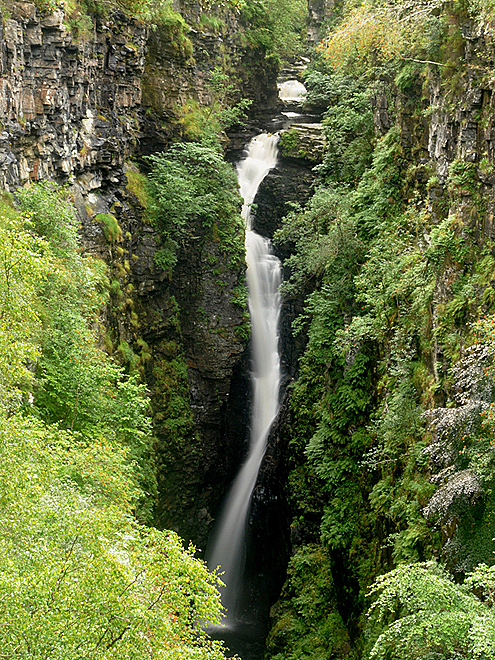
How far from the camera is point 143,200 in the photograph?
22141 mm

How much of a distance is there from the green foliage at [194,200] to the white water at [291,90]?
10021 millimetres

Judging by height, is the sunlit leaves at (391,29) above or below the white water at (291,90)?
below

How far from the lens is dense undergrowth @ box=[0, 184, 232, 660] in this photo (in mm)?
5918

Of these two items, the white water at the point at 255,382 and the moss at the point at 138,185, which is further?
the white water at the point at 255,382

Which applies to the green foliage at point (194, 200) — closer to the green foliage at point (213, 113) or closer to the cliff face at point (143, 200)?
the cliff face at point (143, 200)

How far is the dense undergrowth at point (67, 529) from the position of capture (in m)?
5.92

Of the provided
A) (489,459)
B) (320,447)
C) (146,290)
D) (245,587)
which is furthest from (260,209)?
(489,459)

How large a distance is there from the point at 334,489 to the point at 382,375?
3.90m

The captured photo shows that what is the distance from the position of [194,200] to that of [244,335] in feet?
18.9

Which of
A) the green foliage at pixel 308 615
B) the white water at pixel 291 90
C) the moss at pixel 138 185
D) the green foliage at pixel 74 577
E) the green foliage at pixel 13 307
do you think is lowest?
the green foliage at pixel 308 615

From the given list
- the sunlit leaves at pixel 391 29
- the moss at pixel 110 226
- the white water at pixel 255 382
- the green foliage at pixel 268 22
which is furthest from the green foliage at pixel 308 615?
the green foliage at pixel 268 22

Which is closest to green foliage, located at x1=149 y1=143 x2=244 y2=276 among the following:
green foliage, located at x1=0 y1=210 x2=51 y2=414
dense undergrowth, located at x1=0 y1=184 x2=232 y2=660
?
dense undergrowth, located at x1=0 y1=184 x2=232 y2=660

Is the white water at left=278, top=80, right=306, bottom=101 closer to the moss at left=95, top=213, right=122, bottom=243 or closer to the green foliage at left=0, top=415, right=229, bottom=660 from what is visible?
the moss at left=95, top=213, right=122, bottom=243

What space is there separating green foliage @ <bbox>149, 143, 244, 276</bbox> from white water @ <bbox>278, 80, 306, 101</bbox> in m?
10.0
